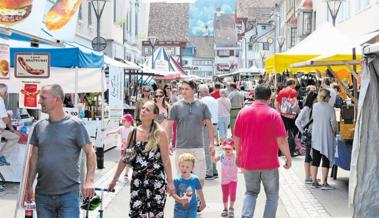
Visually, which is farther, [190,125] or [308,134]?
[308,134]

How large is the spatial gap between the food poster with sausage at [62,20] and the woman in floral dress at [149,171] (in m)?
4.36

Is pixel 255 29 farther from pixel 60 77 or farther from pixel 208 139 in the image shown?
pixel 208 139

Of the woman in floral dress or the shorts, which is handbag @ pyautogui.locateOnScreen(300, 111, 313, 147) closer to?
the shorts

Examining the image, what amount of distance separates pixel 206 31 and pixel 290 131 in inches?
4786

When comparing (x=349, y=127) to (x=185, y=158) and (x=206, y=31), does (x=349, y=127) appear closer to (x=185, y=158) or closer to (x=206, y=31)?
(x=185, y=158)

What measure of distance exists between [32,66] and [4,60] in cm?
117

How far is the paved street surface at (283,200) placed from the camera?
365 inches

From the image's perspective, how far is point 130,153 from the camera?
21.0ft

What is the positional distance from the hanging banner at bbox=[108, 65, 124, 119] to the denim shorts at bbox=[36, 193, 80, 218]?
10.6m

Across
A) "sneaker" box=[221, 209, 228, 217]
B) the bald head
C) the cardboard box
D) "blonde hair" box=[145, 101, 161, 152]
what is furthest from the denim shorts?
the cardboard box

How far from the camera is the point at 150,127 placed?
21.2ft

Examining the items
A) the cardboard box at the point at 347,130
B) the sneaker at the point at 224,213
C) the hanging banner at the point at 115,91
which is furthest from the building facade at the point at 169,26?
the sneaker at the point at 224,213

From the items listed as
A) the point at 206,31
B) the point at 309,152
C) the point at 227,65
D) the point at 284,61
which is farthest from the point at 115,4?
the point at 206,31

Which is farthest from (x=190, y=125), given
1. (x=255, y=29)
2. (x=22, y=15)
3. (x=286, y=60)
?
(x=255, y=29)
